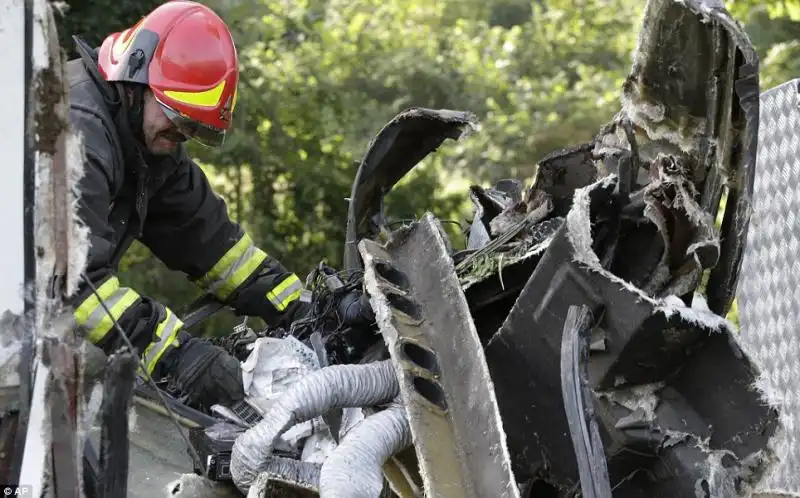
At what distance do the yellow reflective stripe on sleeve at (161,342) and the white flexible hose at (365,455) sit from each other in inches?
36.2

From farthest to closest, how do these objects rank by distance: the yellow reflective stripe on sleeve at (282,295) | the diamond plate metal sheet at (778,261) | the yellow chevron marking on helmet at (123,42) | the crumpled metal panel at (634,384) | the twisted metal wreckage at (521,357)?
1. the yellow reflective stripe on sleeve at (282,295)
2. the diamond plate metal sheet at (778,261)
3. the yellow chevron marking on helmet at (123,42)
4. the crumpled metal panel at (634,384)
5. the twisted metal wreckage at (521,357)

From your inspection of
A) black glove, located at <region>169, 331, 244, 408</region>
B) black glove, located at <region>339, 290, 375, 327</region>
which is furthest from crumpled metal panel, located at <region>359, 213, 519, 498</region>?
black glove, located at <region>169, 331, 244, 408</region>

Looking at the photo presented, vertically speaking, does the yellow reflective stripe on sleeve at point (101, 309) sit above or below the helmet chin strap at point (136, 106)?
below

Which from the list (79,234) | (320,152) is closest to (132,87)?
(79,234)

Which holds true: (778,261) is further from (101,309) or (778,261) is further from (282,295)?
(101,309)

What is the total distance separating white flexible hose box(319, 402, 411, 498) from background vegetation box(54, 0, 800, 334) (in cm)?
539

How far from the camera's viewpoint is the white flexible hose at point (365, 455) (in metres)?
2.45

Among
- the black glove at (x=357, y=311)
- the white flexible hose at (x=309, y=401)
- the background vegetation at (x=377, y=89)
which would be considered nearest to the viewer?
the white flexible hose at (x=309, y=401)

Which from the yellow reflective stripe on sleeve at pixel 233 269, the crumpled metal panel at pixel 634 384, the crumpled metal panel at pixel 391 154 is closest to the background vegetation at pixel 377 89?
the yellow reflective stripe on sleeve at pixel 233 269

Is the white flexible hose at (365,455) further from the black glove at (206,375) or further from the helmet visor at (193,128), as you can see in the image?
the helmet visor at (193,128)

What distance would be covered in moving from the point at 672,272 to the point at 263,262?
2065 mm

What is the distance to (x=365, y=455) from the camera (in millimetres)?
2559

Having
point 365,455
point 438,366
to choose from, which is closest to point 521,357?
point 438,366

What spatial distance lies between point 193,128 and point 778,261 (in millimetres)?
2356
